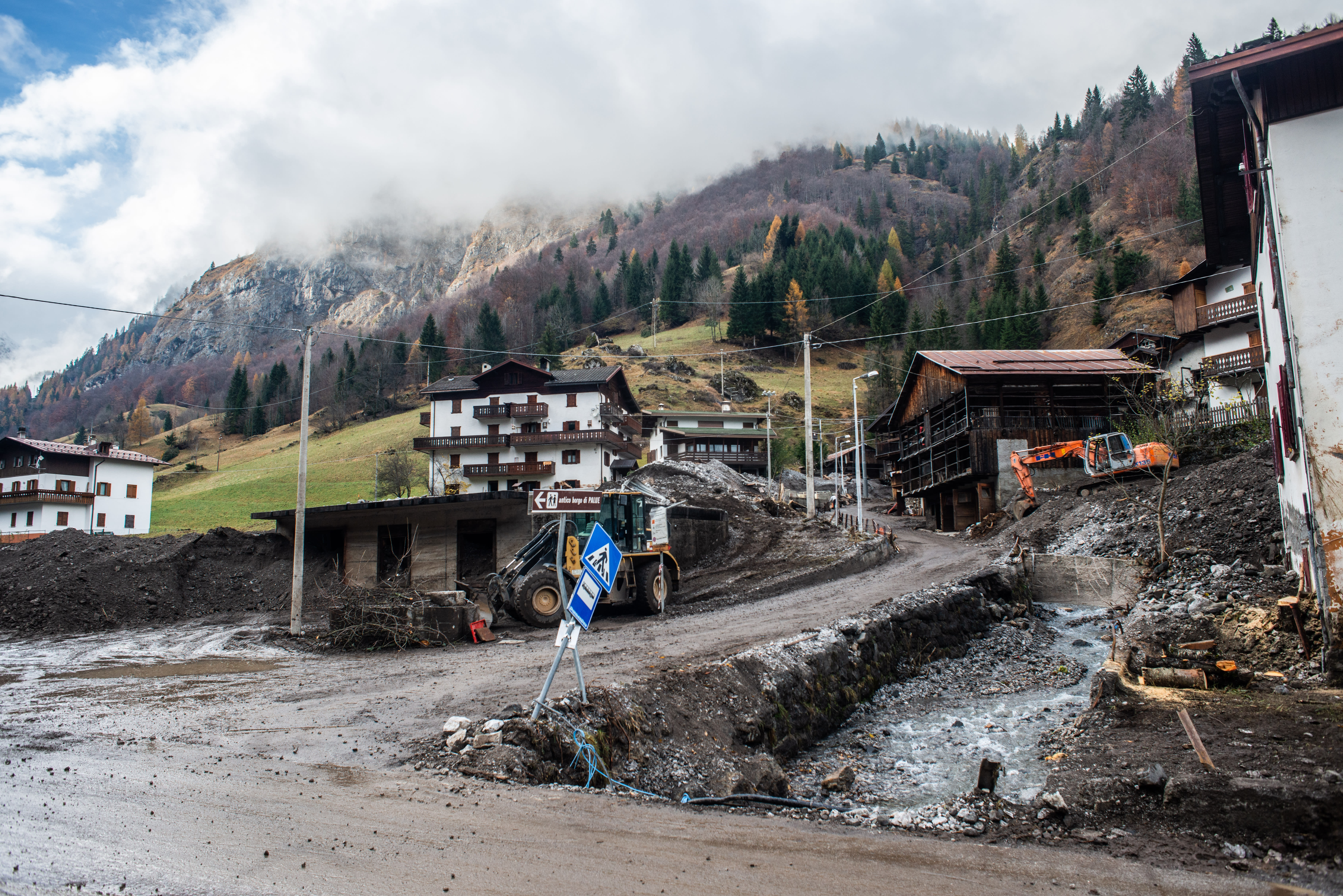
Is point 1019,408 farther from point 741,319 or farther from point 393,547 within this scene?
point 741,319

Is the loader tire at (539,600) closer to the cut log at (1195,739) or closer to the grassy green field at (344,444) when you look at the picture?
the cut log at (1195,739)

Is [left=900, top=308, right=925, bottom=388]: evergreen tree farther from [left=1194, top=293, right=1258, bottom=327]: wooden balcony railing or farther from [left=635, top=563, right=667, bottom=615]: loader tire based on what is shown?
[left=635, top=563, right=667, bottom=615]: loader tire

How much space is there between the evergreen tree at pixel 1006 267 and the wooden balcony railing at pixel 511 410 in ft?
205

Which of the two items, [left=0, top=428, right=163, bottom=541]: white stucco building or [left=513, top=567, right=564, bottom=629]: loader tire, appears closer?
[left=513, top=567, right=564, bottom=629]: loader tire

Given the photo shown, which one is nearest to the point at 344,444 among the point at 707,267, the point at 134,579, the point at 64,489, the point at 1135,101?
the point at 64,489

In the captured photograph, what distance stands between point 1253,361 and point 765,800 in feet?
141

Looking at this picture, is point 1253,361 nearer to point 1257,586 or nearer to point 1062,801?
point 1257,586

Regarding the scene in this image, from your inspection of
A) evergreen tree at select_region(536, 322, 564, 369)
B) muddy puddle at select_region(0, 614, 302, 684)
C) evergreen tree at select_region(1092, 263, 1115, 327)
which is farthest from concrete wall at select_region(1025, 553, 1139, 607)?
evergreen tree at select_region(536, 322, 564, 369)

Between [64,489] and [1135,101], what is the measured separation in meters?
156

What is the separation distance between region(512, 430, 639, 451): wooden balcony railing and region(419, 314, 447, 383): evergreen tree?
45.5 metres

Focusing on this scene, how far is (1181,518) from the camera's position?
2191 cm

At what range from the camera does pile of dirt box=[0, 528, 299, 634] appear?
24531 mm

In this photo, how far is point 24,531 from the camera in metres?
57.2

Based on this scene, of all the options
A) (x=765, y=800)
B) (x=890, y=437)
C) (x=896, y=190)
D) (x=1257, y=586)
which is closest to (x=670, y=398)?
(x=890, y=437)
